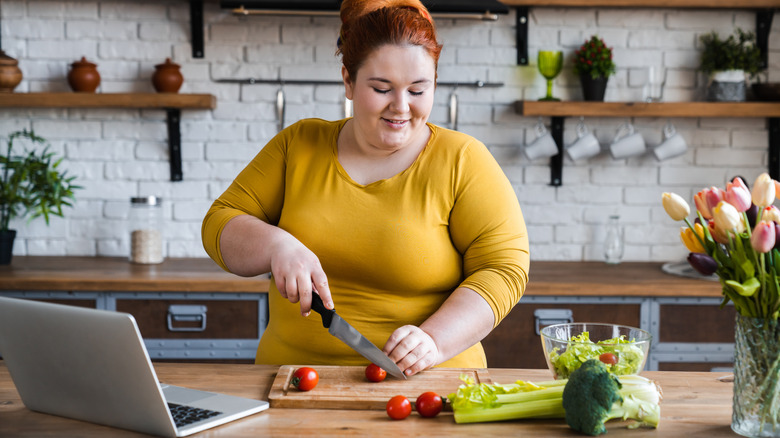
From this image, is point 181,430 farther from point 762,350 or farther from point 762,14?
point 762,14

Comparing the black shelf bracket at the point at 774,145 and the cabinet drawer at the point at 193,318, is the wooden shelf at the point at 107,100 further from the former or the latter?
the black shelf bracket at the point at 774,145

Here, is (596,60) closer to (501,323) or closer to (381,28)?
(501,323)

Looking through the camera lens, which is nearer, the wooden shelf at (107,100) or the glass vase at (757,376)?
the glass vase at (757,376)

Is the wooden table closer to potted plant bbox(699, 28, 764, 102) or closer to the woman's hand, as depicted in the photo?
the woman's hand

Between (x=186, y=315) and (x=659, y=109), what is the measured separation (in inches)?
79.0

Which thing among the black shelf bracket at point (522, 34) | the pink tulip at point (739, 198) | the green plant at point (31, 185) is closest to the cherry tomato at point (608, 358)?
the pink tulip at point (739, 198)

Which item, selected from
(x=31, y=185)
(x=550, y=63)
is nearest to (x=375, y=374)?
(x=550, y=63)

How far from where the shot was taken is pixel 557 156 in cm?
327

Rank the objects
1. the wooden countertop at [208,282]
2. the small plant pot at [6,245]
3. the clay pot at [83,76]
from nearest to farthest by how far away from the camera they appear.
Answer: the wooden countertop at [208,282]
the small plant pot at [6,245]
the clay pot at [83,76]

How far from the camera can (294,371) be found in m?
1.43

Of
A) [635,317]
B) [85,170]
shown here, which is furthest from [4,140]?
[635,317]

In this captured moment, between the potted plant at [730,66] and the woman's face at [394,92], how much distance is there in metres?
1.97

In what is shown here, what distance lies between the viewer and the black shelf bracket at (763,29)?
3.21 meters

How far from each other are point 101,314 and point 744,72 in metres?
→ 2.88
